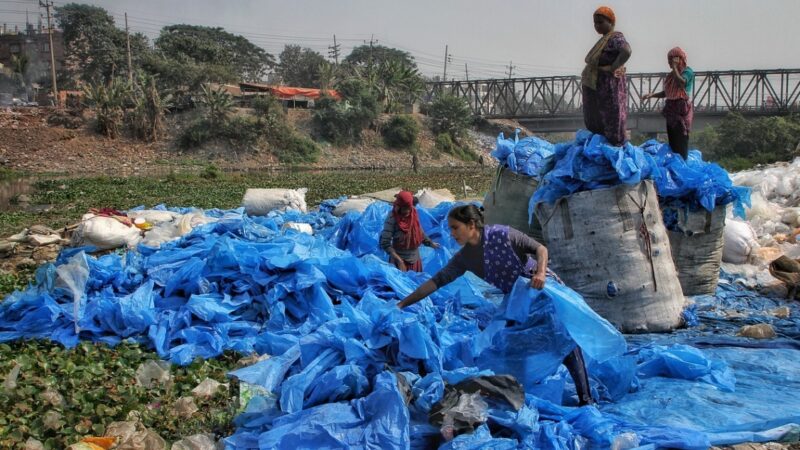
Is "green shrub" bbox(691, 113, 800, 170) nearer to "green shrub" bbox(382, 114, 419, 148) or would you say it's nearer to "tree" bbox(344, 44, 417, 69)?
"green shrub" bbox(382, 114, 419, 148)

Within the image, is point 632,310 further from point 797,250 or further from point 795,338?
point 797,250

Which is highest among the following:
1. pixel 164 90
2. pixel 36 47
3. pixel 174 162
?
pixel 36 47

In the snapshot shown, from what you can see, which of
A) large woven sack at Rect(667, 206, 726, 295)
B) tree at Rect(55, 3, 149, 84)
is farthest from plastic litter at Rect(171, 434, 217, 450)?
tree at Rect(55, 3, 149, 84)

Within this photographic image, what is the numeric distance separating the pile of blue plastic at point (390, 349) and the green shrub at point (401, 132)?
28.6 m

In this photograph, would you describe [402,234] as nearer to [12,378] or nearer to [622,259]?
[622,259]

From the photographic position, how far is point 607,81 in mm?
5070

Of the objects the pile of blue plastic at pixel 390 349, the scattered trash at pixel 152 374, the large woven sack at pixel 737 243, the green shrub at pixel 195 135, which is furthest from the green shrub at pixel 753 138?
the green shrub at pixel 195 135

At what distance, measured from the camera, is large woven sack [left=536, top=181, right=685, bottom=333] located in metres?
4.87

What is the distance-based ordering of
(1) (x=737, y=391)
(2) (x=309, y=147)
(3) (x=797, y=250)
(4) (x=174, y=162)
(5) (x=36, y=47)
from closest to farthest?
(1) (x=737, y=391), (3) (x=797, y=250), (4) (x=174, y=162), (2) (x=309, y=147), (5) (x=36, y=47)

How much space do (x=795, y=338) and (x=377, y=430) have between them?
3.18 meters

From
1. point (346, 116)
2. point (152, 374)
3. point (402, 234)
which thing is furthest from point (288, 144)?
point (152, 374)

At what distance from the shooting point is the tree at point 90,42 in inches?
1607

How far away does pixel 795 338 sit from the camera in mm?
4641

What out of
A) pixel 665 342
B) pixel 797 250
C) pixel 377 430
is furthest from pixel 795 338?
pixel 377 430
